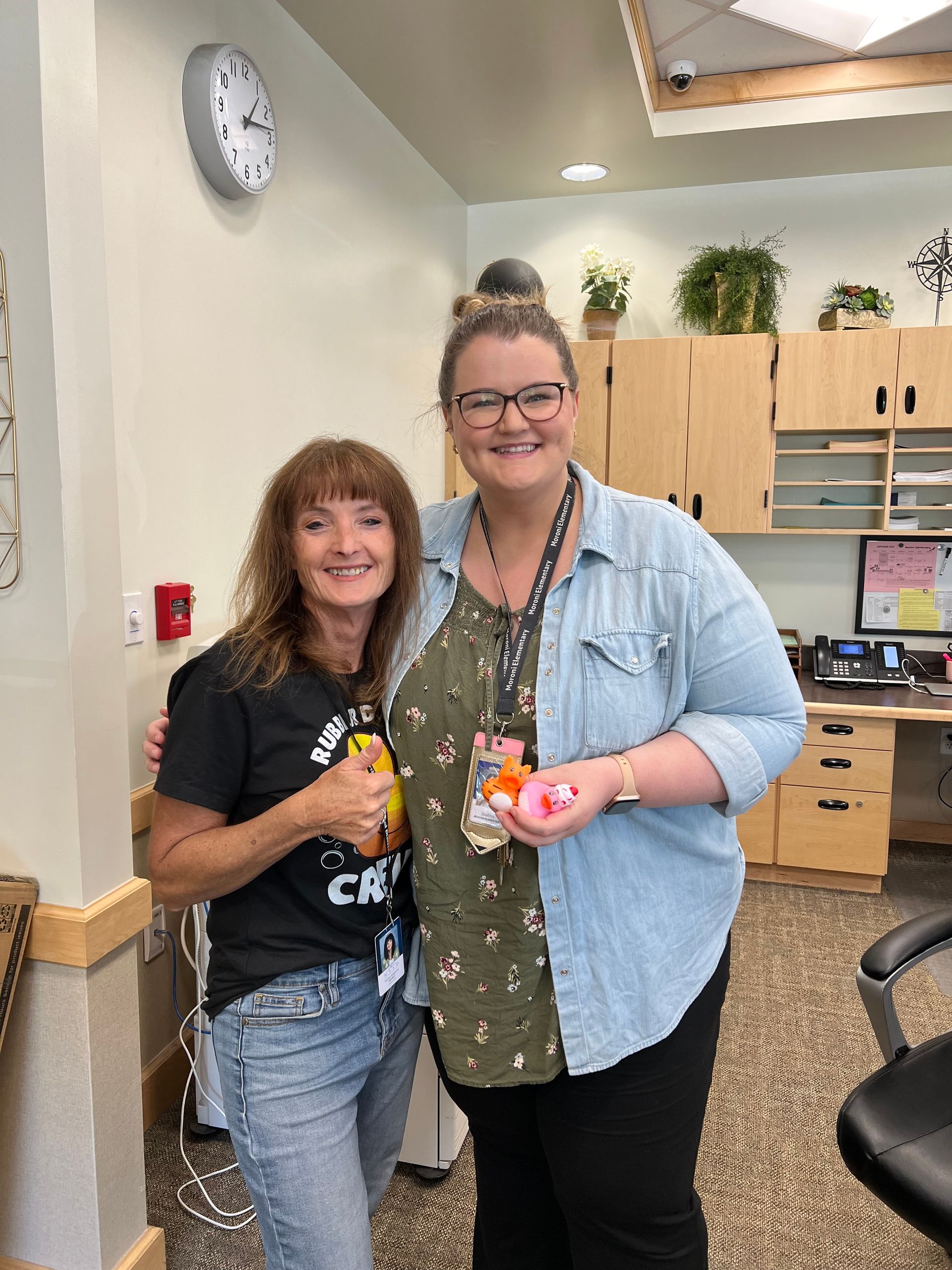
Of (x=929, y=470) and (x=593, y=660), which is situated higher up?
(x=929, y=470)

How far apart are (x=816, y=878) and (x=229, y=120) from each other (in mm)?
3520

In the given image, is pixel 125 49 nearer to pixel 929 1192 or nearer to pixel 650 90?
pixel 650 90

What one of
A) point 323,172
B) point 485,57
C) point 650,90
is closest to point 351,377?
point 323,172

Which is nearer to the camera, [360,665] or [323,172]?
[360,665]

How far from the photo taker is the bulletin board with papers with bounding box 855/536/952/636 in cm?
409

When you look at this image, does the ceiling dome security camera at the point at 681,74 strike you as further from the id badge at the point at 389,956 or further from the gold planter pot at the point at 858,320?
the id badge at the point at 389,956

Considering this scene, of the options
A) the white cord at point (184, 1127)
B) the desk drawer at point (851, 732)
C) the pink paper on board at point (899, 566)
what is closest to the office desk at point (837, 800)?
the desk drawer at point (851, 732)

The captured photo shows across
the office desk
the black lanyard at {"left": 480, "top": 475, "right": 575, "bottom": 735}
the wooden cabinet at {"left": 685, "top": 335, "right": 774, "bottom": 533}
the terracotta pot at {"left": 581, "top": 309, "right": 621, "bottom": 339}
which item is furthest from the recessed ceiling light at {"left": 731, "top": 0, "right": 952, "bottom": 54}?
the black lanyard at {"left": 480, "top": 475, "right": 575, "bottom": 735}

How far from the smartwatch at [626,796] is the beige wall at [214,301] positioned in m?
1.27

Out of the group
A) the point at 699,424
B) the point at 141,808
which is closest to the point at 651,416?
the point at 699,424

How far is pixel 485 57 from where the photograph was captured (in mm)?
2936

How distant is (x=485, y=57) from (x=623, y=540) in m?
2.55

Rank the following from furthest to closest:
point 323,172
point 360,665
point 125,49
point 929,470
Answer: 1. point 929,470
2. point 323,172
3. point 125,49
4. point 360,665

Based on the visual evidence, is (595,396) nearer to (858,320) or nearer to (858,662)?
(858,320)
